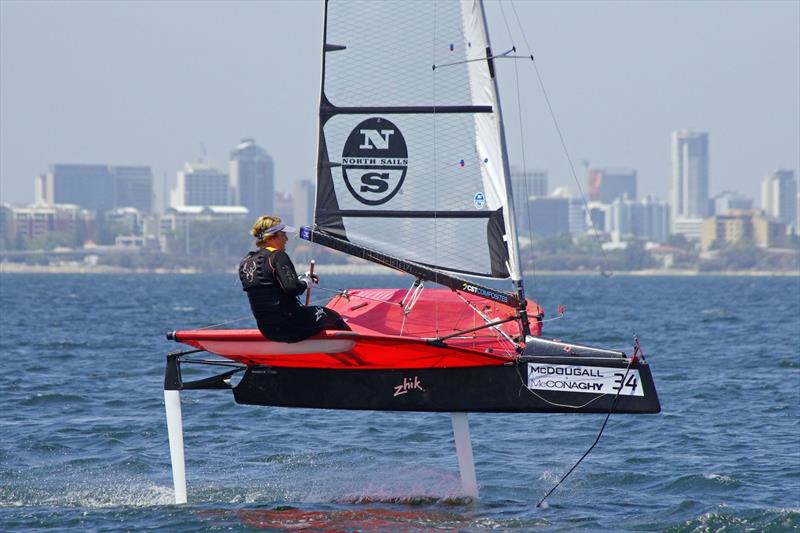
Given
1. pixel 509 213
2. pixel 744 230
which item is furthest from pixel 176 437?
pixel 744 230

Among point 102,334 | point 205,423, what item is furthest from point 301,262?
point 205,423

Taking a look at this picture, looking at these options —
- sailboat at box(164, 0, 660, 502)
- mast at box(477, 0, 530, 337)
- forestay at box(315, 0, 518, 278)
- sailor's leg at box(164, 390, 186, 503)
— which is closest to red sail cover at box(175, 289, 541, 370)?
sailboat at box(164, 0, 660, 502)

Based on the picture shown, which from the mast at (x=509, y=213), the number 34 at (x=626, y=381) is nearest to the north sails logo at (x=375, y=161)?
the mast at (x=509, y=213)

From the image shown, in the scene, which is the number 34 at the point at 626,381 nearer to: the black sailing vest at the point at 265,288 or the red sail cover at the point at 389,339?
the red sail cover at the point at 389,339

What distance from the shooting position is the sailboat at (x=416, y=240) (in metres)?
9.97

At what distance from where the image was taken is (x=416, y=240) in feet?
34.9

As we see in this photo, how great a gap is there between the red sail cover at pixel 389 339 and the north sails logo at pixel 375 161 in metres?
0.86

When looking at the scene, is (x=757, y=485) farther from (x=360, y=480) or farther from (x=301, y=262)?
(x=301, y=262)

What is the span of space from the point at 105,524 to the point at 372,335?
8.10ft

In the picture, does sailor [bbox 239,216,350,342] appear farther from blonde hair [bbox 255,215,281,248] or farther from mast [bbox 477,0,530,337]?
mast [bbox 477,0,530,337]

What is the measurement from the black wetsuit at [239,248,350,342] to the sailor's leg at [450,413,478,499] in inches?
64.2

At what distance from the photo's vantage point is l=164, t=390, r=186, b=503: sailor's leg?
10414 millimetres

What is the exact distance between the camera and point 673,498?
1122 centimetres

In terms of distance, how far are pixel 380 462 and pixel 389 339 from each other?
11.4ft
